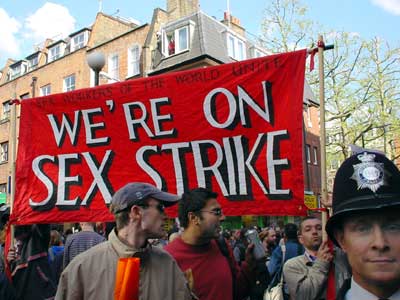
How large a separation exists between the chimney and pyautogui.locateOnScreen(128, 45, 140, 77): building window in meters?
2.87

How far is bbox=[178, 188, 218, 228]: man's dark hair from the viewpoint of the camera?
382cm

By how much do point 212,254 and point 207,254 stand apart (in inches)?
2.0

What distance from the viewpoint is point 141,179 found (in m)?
4.46

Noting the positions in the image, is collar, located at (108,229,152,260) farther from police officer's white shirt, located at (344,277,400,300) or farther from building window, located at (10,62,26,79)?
building window, located at (10,62,26,79)

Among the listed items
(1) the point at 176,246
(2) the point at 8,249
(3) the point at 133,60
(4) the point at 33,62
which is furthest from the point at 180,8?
(1) the point at 176,246

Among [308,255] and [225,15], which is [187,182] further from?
[225,15]

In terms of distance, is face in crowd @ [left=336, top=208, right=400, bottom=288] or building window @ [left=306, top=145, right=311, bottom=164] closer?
face in crowd @ [left=336, top=208, right=400, bottom=288]

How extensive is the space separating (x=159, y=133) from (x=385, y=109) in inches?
745

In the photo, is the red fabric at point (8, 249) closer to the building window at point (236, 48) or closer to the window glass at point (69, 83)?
the building window at point (236, 48)

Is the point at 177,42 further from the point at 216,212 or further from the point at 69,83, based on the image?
the point at 216,212

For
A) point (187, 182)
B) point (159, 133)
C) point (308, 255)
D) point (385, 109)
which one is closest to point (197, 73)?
point (159, 133)

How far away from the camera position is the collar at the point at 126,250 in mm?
2793

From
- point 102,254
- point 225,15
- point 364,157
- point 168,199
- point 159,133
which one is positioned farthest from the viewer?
point 225,15

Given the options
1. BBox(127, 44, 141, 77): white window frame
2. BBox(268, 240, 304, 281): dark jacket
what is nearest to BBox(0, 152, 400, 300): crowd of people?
BBox(268, 240, 304, 281): dark jacket
